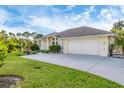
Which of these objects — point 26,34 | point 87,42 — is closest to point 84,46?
point 87,42

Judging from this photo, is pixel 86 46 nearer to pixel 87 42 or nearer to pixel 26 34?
pixel 87 42

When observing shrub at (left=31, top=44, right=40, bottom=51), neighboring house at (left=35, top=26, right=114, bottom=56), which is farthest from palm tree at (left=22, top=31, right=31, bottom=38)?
neighboring house at (left=35, top=26, right=114, bottom=56)

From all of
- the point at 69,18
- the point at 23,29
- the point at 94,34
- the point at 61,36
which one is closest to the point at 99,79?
the point at 94,34

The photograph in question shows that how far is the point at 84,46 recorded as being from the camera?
76.3 ft

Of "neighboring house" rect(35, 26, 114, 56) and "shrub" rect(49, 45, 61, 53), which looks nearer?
"neighboring house" rect(35, 26, 114, 56)

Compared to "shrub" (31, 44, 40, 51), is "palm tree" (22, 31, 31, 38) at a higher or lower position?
higher

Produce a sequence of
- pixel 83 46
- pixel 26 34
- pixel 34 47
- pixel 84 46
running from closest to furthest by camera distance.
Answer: pixel 84 46 → pixel 83 46 → pixel 34 47 → pixel 26 34

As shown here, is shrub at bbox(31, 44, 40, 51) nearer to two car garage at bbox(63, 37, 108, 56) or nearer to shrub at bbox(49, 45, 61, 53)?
shrub at bbox(49, 45, 61, 53)

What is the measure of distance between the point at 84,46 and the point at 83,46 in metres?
0.19

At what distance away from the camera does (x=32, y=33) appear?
134 ft

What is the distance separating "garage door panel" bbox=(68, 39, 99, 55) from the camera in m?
21.9

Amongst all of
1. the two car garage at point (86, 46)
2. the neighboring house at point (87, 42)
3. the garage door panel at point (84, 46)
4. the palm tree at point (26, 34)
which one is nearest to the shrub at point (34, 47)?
the neighboring house at point (87, 42)
